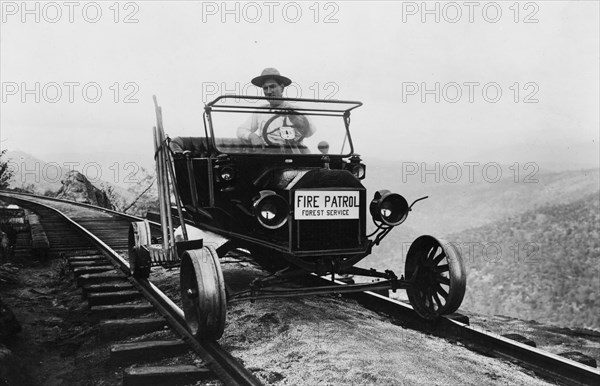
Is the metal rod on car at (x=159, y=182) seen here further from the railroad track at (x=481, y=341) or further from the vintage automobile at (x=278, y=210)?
the railroad track at (x=481, y=341)

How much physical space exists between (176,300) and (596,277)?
307 inches

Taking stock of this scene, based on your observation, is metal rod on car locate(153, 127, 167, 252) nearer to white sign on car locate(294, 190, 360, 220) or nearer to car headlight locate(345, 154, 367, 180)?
white sign on car locate(294, 190, 360, 220)

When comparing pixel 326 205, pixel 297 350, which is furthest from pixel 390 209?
pixel 297 350

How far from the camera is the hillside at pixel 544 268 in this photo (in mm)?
8852

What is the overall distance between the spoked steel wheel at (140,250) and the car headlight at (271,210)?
192 centimetres

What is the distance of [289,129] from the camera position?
5160 mm

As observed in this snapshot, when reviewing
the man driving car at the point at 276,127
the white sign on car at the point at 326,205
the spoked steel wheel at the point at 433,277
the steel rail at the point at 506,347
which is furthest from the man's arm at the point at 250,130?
the steel rail at the point at 506,347

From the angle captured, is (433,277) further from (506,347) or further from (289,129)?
(289,129)

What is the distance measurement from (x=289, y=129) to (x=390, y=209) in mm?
1380

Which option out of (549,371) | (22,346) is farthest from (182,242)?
(549,371)

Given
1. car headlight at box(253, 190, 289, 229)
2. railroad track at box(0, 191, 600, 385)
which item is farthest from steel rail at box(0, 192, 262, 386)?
car headlight at box(253, 190, 289, 229)

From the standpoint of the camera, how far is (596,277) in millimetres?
9164

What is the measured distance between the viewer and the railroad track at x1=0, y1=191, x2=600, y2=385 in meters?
3.27

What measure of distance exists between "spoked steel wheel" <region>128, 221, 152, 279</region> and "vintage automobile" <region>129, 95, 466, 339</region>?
0.01 m
